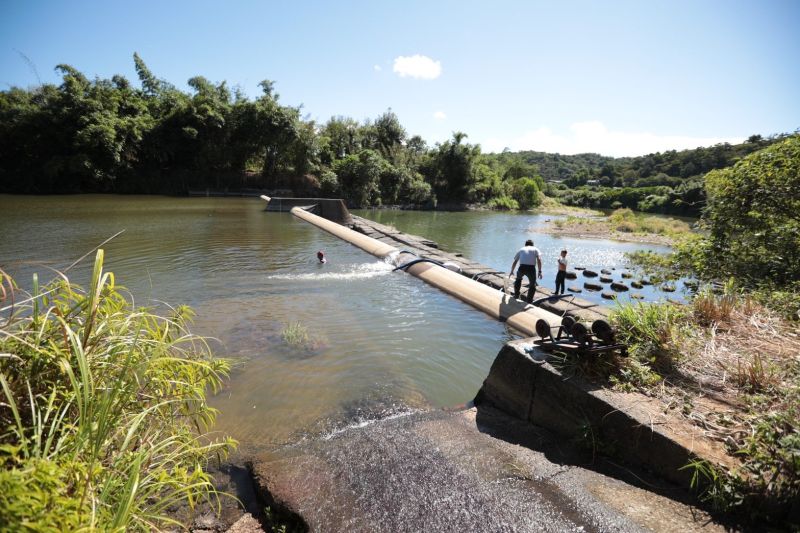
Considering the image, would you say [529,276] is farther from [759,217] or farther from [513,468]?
[513,468]

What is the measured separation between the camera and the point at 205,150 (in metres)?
35.2

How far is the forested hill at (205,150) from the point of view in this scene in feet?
97.9

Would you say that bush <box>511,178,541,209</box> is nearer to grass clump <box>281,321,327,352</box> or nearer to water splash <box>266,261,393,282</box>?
water splash <box>266,261,393,282</box>

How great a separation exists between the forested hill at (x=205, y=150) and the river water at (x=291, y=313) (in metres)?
17.2

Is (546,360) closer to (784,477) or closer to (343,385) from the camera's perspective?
(784,477)

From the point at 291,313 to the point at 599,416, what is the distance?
5676 millimetres

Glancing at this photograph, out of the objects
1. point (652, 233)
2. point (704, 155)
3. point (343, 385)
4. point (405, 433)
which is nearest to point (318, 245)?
point (343, 385)

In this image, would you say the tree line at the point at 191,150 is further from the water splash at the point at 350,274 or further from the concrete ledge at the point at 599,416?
the concrete ledge at the point at 599,416

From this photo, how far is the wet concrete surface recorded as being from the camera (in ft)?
7.87

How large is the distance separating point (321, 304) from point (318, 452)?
194 inches

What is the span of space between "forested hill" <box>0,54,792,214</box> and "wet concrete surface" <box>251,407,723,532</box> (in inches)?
866

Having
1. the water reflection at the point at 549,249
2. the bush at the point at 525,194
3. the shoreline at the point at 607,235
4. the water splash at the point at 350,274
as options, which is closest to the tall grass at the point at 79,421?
the water splash at the point at 350,274

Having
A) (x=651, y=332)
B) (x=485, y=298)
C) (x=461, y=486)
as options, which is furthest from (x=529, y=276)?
(x=461, y=486)

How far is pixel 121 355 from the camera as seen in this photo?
217 centimetres
